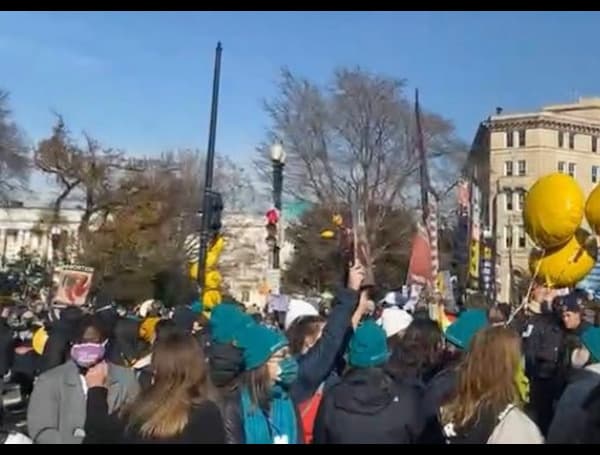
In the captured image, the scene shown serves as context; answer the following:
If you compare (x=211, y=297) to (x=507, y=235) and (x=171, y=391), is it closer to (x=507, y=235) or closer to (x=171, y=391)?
(x=171, y=391)

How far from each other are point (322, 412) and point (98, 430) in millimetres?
1123

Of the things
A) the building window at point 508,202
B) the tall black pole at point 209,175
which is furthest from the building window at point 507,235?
the tall black pole at point 209,175

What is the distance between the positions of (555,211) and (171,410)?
836 cm

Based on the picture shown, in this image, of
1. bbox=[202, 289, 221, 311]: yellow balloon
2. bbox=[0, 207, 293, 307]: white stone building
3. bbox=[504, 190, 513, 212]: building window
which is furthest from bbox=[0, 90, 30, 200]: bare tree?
bbox=[504, 190, 513, 212]: building window

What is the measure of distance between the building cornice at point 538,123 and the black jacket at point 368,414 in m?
96.9

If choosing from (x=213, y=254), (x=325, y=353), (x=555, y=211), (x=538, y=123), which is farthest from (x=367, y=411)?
(x=538, y=123)

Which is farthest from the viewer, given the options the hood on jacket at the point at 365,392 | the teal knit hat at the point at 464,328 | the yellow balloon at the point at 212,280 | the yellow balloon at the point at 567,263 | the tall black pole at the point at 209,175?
the yellow balloon at the point at 212,280

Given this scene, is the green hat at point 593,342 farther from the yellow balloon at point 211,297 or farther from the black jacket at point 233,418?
the yellow balloon at point 211,297

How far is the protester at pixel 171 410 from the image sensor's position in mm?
4301

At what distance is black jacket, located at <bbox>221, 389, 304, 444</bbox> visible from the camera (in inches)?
191

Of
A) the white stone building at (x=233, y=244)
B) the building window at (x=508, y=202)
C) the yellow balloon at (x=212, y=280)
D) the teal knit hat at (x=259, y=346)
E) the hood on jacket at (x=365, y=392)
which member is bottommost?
the hood on jacket at (x=365, y=392)

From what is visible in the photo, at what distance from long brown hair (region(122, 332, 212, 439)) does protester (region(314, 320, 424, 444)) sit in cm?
79

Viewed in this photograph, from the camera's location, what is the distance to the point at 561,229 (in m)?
12.0
